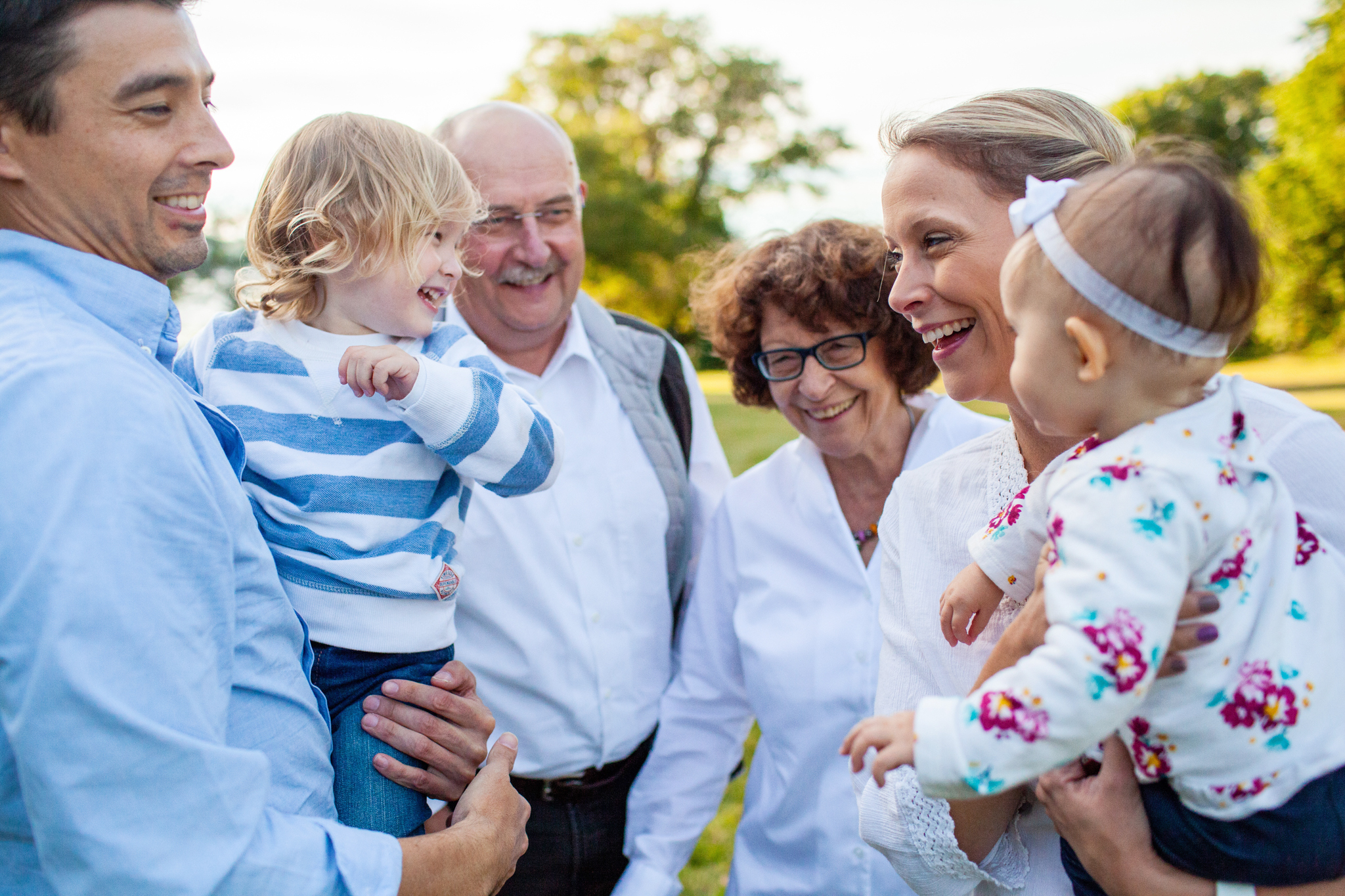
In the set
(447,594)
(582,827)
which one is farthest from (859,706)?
(447,594)

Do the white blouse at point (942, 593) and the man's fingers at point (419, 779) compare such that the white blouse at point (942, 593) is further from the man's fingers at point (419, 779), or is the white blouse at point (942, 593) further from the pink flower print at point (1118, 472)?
the man's fingers at point (419, 779)

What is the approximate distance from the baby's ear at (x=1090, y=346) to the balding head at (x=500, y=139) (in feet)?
7.71

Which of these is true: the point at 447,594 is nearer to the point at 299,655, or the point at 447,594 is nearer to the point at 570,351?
the point at 299,655

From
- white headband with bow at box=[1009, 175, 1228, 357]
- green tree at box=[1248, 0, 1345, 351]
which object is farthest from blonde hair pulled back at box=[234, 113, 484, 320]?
→ green tree at box=[1248, 0, 1345, 351]

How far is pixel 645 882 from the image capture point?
9.37ft

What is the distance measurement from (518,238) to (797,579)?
5.15ft

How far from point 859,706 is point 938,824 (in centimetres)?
79

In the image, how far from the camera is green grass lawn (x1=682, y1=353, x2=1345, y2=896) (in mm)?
4500

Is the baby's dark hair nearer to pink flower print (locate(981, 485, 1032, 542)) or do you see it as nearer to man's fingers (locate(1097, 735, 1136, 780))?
pink flower print (locate(981, 485, 1032, 542))

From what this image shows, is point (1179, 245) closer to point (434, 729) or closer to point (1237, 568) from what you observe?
point (1237, 568)

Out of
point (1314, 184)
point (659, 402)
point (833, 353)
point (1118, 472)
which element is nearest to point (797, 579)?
point (833, 353)

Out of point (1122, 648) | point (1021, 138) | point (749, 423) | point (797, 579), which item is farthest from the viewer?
point (749, 423)

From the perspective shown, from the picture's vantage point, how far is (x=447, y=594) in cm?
208

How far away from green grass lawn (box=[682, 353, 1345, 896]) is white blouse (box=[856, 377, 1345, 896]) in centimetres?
131
